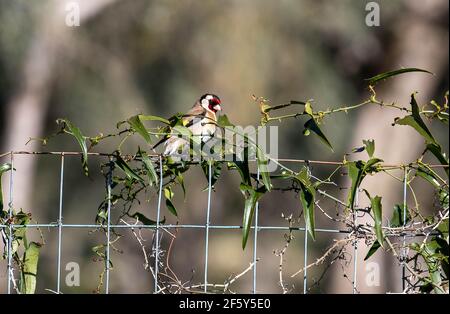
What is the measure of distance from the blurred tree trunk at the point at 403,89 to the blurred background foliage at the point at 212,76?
0.8 inches

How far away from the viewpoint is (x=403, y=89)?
37.7 ft

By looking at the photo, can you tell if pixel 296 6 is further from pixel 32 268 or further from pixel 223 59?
pixel 32 268

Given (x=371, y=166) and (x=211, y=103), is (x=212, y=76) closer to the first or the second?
(x=211, y=103)

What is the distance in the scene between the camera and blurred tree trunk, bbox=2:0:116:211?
11062 millimetres

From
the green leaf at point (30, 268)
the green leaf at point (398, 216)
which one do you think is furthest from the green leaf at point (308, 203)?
the green leaf at point (30, 268)

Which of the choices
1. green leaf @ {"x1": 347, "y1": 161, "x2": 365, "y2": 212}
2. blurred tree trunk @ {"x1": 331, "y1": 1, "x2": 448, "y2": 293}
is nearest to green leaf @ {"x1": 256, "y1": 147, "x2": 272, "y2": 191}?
green leaf @ {"x1": 347, "y1": 161, "x2": 365, "y2": 212}

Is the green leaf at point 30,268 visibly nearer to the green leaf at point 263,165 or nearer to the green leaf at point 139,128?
the green leaf at point 139,128

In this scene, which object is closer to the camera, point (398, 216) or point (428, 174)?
point (428, 174)

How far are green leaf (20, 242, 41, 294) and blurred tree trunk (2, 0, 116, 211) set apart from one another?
7592 mm

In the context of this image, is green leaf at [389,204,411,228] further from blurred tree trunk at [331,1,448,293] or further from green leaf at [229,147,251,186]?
blurred tree trunk at [331,1,448,293]

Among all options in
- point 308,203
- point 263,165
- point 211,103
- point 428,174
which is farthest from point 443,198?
point 211,103

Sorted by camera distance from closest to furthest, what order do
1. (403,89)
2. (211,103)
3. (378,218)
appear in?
(378,218) → (211,103) → (403,89)

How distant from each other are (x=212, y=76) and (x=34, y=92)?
7.61ft

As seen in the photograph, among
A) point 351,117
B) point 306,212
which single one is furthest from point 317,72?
point 306,212
